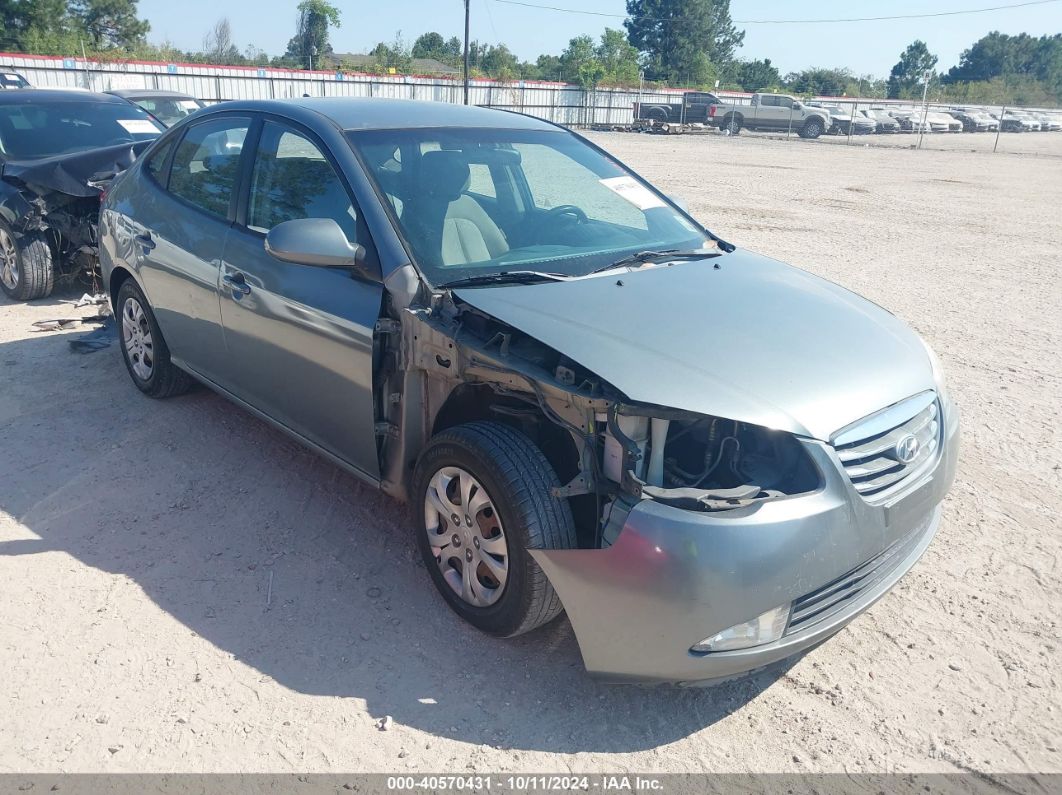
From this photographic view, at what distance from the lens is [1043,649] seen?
10.2ft

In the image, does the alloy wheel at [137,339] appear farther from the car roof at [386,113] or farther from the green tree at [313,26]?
the green tree at [313,26]

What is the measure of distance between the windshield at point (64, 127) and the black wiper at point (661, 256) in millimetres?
6218

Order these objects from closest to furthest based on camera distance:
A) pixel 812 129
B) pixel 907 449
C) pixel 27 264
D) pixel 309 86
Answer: pixel 907 449 < pixel 27 264 < pixel 309 86 < pixel 812 129

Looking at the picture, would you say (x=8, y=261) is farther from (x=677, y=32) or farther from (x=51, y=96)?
(x=677, y=32)

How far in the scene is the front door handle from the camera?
12.7 ft

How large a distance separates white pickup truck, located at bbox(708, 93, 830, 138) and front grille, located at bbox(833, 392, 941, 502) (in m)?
39.2

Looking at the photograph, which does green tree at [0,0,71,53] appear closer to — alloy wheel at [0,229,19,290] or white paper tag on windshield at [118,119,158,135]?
white paper tag on windshield at [118,119,158,135]

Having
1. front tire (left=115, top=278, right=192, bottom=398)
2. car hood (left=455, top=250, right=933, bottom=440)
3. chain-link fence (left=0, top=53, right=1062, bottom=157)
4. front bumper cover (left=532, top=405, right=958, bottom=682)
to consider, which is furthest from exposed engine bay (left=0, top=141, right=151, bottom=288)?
chain-link fence (left=0, top=53, right=1062, bottom=157)

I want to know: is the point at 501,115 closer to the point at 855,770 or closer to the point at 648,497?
the point at 648,497

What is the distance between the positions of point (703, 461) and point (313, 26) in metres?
85.6

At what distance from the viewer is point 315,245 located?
325 centimetres

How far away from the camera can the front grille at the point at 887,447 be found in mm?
2656

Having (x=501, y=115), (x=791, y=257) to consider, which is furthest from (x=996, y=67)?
(x=501, y=115)

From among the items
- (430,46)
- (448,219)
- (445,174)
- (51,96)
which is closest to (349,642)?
(448,219)
